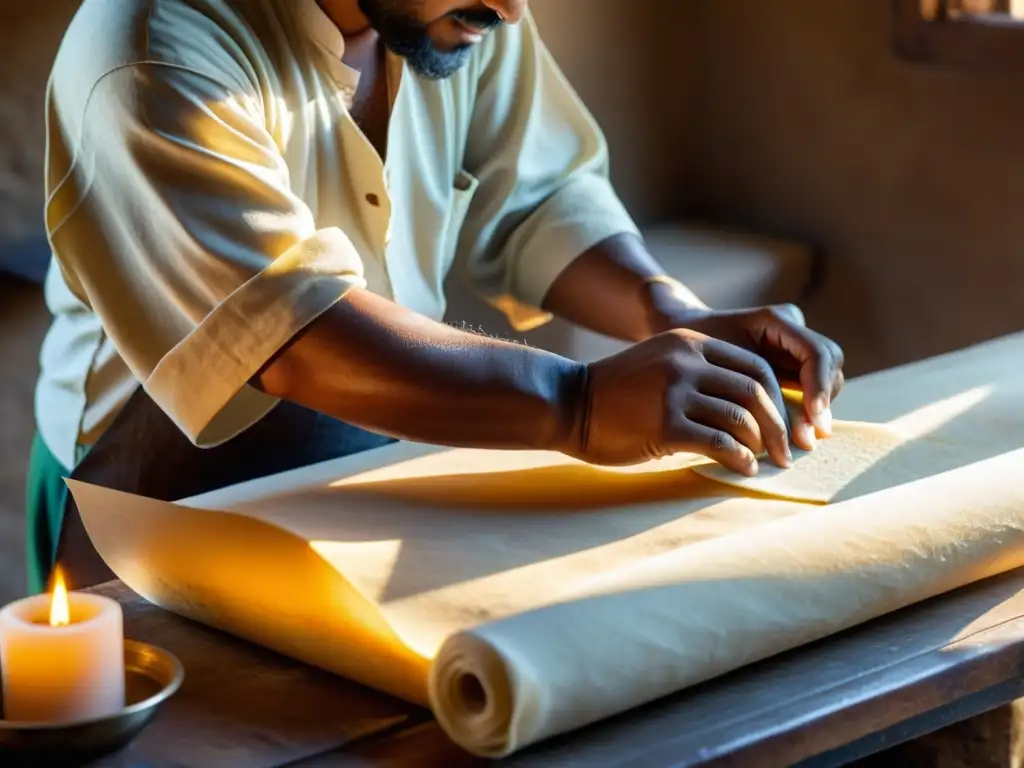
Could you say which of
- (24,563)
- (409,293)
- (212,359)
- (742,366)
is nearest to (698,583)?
(742,366)

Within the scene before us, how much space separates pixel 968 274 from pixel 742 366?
1314mm

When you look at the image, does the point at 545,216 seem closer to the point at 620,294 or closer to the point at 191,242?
the point at 620,294

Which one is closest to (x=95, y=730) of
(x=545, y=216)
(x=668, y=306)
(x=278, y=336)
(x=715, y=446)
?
(x=278, y=336)

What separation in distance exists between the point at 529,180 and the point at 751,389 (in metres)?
0.59

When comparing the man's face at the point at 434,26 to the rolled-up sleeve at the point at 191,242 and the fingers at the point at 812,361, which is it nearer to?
the rolled-up sleeve at the point at 191,242

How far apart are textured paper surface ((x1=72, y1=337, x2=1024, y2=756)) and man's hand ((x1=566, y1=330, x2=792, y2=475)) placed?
32 mm

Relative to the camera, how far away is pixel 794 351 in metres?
1.38

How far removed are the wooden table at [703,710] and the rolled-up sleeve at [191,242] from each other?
0.29 meters

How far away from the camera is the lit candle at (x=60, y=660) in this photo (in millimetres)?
771

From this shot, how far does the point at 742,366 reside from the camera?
122 cm

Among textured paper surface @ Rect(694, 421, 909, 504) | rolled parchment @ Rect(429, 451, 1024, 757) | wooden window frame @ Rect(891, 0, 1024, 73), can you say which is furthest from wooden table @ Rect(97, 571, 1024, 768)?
wooden window frame @ Rect(891, 0, 1024, 73)

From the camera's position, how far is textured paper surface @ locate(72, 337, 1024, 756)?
825mm

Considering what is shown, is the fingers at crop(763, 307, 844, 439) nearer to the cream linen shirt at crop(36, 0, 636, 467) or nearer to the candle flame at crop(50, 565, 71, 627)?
the cream linen shirt at crop(36, 0, 636, 467)

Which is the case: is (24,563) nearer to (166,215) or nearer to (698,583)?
(166,215)
